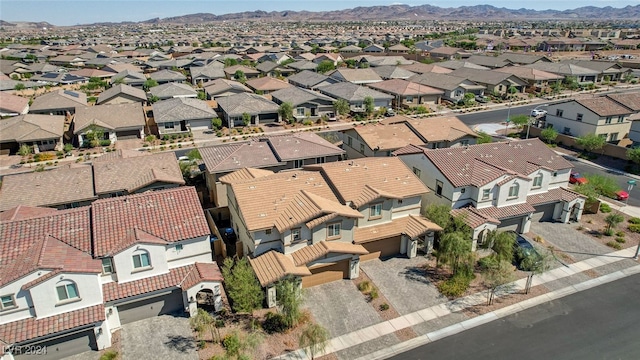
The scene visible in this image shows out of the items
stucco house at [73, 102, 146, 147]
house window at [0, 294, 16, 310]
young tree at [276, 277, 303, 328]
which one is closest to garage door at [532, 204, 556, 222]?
young tree at [276, 277, 303, 328]

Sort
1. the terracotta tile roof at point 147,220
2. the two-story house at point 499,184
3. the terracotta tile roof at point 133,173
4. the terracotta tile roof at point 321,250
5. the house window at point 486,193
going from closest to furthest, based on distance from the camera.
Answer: the terracotta tile roof at point 147,220, the terracotta tile roof at point 321,250, the two-story house at point 499,184, the house window at point 486,193, the terracotta tile roof at point 133,173

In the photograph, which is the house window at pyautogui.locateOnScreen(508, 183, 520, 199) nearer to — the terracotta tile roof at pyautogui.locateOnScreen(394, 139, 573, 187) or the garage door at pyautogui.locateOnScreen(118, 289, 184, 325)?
the terracotta tile roof at pyautogui.locateOnScreen(394, 139, 573, 187)

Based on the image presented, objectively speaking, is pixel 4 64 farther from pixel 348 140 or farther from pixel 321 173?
pixel 321 173

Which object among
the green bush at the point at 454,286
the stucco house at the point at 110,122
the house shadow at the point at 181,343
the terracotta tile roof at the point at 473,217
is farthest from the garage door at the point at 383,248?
the stucco house at the point at 110,122

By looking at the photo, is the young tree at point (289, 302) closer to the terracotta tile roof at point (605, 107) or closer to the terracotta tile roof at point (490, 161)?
the terracotta tile roof at point (490, 161)

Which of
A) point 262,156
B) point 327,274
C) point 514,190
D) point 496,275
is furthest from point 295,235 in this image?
point 514,190

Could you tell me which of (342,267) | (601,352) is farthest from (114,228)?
(601,352)
